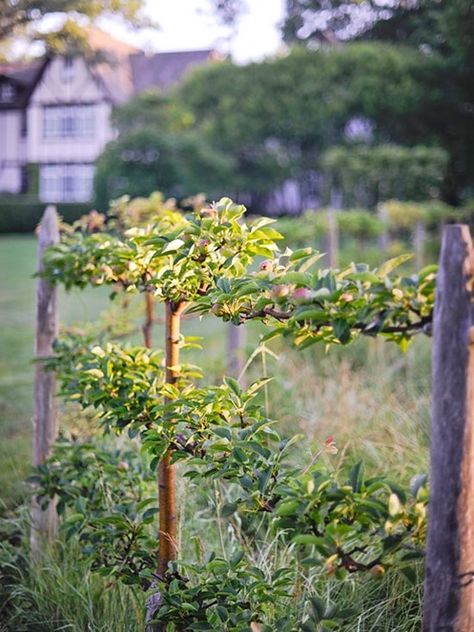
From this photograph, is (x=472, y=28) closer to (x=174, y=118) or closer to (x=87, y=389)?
(x=174, y=118)

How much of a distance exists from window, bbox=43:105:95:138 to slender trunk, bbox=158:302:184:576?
38719mm

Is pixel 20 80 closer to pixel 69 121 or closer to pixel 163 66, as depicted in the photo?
pixel 69 121

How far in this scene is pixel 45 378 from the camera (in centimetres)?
390

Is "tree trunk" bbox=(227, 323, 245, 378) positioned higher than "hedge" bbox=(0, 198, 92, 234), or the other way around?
"hedge" bbox=(0, 198, 92, 234)

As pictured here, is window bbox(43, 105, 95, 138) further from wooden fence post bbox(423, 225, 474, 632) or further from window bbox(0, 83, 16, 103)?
wooden fence post bbox(423, 225, 474, 632)

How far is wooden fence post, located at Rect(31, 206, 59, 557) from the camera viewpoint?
12.6ft

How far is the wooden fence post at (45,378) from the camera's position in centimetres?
384

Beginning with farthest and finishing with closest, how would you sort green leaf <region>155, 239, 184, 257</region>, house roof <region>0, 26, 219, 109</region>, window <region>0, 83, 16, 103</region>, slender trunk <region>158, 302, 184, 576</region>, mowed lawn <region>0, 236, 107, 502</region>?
window <region>0, 83, 16, 103</region>
house roof <region>0, 26, 219, 109</region>
mowed lawn <region>0, 236, 107, 502</region>
slender trunk <region>158, 302, 184, 576</region>
green leaf <region>155, 239, 184, 257</region>

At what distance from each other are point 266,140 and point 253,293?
2687 cm

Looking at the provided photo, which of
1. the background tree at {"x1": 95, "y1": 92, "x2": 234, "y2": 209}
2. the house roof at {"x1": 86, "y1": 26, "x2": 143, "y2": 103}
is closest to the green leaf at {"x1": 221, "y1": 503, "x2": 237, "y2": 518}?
the background tree at {"x1": 95, "y1": 92, "x2": 234, "y2": 209}

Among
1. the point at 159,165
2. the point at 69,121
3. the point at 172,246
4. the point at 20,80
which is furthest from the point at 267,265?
the point at 20,80

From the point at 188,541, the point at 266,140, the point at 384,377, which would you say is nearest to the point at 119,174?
the point at 266,140

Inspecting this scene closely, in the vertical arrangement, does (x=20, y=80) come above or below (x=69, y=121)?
above

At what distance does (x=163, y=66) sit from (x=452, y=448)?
39368 millimetres
